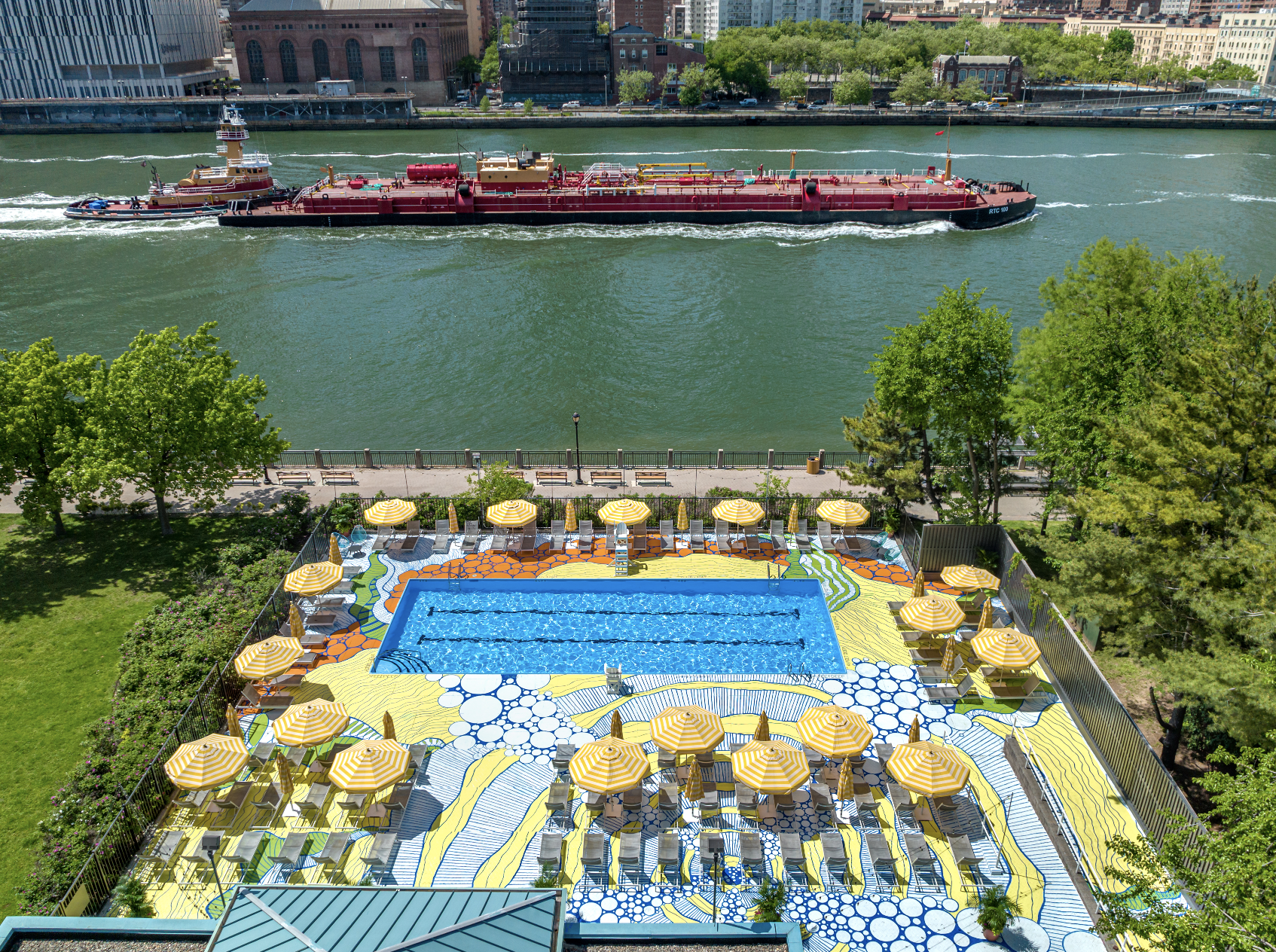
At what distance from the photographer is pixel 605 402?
5284cm

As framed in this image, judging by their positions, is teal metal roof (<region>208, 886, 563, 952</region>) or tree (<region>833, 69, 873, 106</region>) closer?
teal metal roof (<region>208, 886, 563, 952</region>)

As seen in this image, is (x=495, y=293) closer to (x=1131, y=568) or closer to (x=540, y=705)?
(x=540, y=705)

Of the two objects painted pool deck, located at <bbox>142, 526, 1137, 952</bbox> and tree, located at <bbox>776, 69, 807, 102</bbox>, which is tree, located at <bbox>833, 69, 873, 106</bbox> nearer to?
tree, located at <bbox>776, 69, 807, 102</bbox>

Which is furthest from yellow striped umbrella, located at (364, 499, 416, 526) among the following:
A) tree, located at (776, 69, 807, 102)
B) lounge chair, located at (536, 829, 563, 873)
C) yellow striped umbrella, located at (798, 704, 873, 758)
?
tree, located at (776, 69, 807, 102)

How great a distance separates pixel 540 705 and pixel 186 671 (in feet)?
32.6

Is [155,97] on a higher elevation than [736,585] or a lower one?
higher

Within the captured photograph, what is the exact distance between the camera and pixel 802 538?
1320 inches

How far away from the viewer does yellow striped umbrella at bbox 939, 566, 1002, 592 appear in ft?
94.5

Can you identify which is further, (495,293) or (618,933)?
(495,293)

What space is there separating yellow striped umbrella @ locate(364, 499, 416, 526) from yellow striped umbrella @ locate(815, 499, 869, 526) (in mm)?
15145

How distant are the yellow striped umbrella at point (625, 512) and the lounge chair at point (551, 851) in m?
14.4

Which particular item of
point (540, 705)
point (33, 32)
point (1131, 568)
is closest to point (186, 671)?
point (540, 705)

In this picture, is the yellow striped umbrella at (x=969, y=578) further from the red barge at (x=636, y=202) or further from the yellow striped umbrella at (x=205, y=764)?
the red barge at (x=636, y=202)

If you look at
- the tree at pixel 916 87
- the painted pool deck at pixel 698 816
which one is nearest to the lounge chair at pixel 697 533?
the painted pool deck at pixel 698 816
